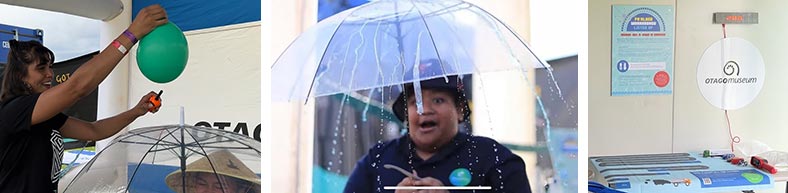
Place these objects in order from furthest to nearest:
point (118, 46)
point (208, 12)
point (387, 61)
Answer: point (208, 12)
point (118, 46)
point (387, 61)

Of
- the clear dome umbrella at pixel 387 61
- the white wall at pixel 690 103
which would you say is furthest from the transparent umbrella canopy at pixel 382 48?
the white wall at pixel 690 103

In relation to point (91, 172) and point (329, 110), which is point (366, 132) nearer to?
point (329, 110)

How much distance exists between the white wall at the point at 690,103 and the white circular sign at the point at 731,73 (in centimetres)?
3

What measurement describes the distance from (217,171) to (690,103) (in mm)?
2453

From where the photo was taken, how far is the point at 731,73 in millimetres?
2805

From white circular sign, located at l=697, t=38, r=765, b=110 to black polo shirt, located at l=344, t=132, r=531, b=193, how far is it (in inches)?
79.0

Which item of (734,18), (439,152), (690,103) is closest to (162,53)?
(439,152)

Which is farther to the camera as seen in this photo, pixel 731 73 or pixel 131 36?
pixel 731 73

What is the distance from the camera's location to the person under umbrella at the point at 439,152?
1.34 m

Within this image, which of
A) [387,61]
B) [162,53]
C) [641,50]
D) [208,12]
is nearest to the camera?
[387,61]

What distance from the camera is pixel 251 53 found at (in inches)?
155

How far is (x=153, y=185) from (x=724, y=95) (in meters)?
2.91

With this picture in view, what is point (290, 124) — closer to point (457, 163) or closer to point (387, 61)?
point (387, 61)

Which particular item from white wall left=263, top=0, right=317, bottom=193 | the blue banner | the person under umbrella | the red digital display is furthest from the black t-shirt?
the red digital display
